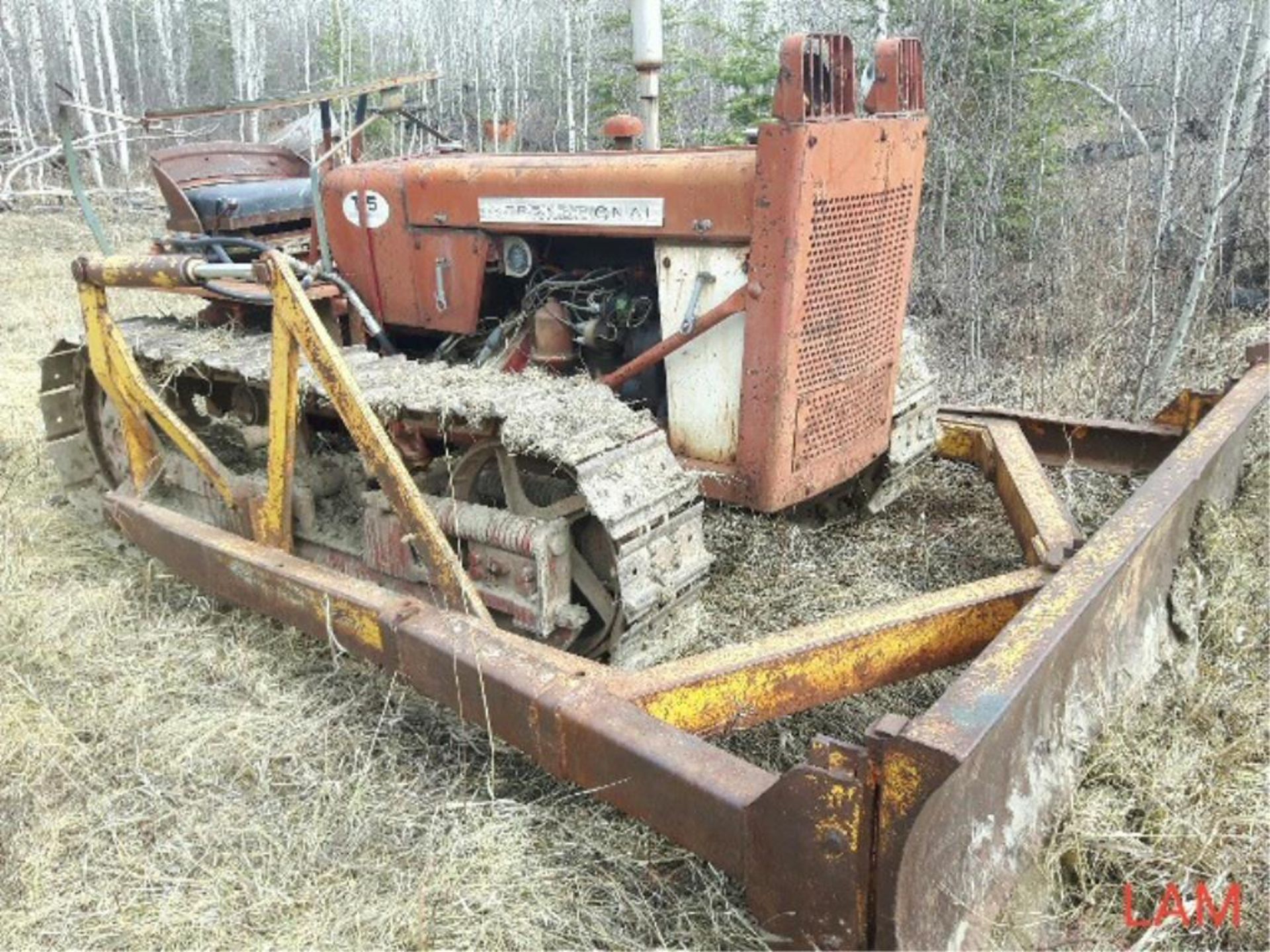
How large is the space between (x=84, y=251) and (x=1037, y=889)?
14.4m

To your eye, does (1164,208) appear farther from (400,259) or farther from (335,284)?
(335,284)

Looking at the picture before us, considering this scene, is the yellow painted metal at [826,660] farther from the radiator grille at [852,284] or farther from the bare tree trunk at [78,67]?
the bare tree trunk at [78,67]

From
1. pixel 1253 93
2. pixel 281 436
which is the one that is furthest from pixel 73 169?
pixel 1253 93

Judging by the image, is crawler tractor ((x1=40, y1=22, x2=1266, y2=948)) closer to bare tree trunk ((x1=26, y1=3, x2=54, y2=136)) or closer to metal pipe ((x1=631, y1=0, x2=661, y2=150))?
metal pipe ((x1=631, y1=0, x2=661, y2=150))

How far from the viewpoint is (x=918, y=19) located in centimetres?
916

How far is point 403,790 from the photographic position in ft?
8.86

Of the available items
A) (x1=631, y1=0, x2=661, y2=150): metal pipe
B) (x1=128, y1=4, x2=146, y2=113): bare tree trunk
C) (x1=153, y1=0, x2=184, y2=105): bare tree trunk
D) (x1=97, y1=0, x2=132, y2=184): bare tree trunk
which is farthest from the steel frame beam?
(x1=128, y1=4, x2=146, y2=113): bare tree trunk

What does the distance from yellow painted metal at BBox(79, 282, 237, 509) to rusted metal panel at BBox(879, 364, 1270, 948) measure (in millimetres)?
2739

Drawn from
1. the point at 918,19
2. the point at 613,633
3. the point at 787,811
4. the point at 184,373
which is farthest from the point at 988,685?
the point at 918,19

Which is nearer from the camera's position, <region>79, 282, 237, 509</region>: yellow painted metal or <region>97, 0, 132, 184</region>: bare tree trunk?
<region>79, 282, 237, 509</region>: yellow painted metal

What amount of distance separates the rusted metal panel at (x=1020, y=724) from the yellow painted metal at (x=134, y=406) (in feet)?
8.99

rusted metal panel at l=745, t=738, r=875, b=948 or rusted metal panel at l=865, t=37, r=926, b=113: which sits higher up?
rusted metal panel at l=865, t=37, r=926, b=113

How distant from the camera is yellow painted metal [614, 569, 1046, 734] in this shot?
2362 mm

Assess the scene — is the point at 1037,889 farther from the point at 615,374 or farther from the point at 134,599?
the point at 134,599
